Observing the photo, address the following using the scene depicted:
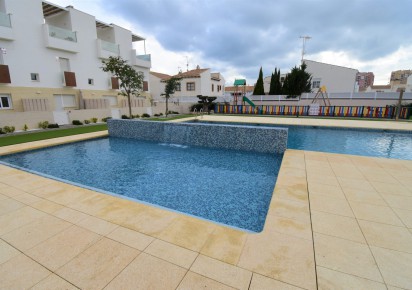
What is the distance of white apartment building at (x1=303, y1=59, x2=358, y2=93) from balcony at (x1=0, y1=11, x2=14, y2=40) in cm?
3822

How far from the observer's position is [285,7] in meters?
11.9

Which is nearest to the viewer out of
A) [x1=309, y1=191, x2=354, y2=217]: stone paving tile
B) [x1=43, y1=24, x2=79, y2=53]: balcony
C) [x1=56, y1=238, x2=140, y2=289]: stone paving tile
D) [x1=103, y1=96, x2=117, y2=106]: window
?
[x1=56, y1=238, x2=140, y2=289]: stone paving tile

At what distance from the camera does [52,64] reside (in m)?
18.3

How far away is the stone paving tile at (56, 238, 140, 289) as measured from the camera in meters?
2.43

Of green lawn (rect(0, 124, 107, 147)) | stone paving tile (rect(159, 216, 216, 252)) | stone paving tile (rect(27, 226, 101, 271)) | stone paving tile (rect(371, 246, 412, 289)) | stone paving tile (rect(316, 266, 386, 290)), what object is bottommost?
green lawn (rect(0, 124, 107, 147))

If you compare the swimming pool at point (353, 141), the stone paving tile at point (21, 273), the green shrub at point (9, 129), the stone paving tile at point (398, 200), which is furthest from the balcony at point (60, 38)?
the stone paving tile at point (398, 200)

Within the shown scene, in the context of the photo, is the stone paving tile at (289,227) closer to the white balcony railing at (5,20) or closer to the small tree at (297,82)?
the white balcony railing at (5,20)

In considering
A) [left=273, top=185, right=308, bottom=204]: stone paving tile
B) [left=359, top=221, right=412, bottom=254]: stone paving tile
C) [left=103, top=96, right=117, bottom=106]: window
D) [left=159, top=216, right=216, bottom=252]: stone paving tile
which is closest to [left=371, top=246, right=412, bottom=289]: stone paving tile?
[left=359, top=221, right=412, bottom=254]: stone paving tile

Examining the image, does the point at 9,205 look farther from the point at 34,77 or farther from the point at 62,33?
the point at 62,33

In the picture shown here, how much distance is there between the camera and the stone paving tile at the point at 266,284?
90.7 inches

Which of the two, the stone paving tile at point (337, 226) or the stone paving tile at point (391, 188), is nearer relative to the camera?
the stone paving tile at point (337, 226)

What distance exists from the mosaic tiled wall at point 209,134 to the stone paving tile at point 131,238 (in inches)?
275

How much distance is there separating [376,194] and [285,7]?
37.6 feet

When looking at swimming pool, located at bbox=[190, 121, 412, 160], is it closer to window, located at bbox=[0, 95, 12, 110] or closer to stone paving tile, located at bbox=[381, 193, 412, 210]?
stone paving tile, located at bbox=[381, 193, 412, 210]
